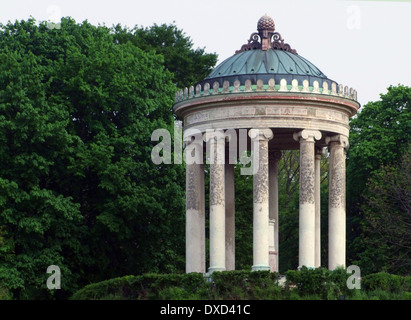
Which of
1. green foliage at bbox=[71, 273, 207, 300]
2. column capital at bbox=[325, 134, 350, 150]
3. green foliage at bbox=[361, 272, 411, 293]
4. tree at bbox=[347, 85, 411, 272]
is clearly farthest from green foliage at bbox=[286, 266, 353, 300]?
tree at bbox=[347, 85, 411, 272]

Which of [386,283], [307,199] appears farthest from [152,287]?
[386,283]

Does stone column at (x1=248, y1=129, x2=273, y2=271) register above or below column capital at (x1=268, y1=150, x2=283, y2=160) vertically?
below

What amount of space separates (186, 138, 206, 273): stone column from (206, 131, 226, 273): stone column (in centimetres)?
144

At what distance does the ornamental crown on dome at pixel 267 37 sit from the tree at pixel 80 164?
10130mm

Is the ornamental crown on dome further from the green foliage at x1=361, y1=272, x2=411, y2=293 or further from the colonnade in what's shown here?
the green foliage at x1=361, y1=272, x2=411, y2=293

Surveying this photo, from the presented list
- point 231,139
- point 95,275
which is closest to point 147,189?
point 95,275

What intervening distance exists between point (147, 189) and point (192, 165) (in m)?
8.00

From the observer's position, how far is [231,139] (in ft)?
152

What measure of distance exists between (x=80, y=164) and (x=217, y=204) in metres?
10.5

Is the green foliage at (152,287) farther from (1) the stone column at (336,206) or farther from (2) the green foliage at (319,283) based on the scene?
(1) the stone column at (336,206)

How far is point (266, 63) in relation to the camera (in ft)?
151

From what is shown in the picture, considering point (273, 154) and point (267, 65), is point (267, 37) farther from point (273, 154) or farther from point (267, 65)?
point (273, 154)

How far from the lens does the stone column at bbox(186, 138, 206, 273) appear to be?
153ft

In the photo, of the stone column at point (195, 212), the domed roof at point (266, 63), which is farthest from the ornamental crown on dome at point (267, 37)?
the stone column at point (195, 212)
